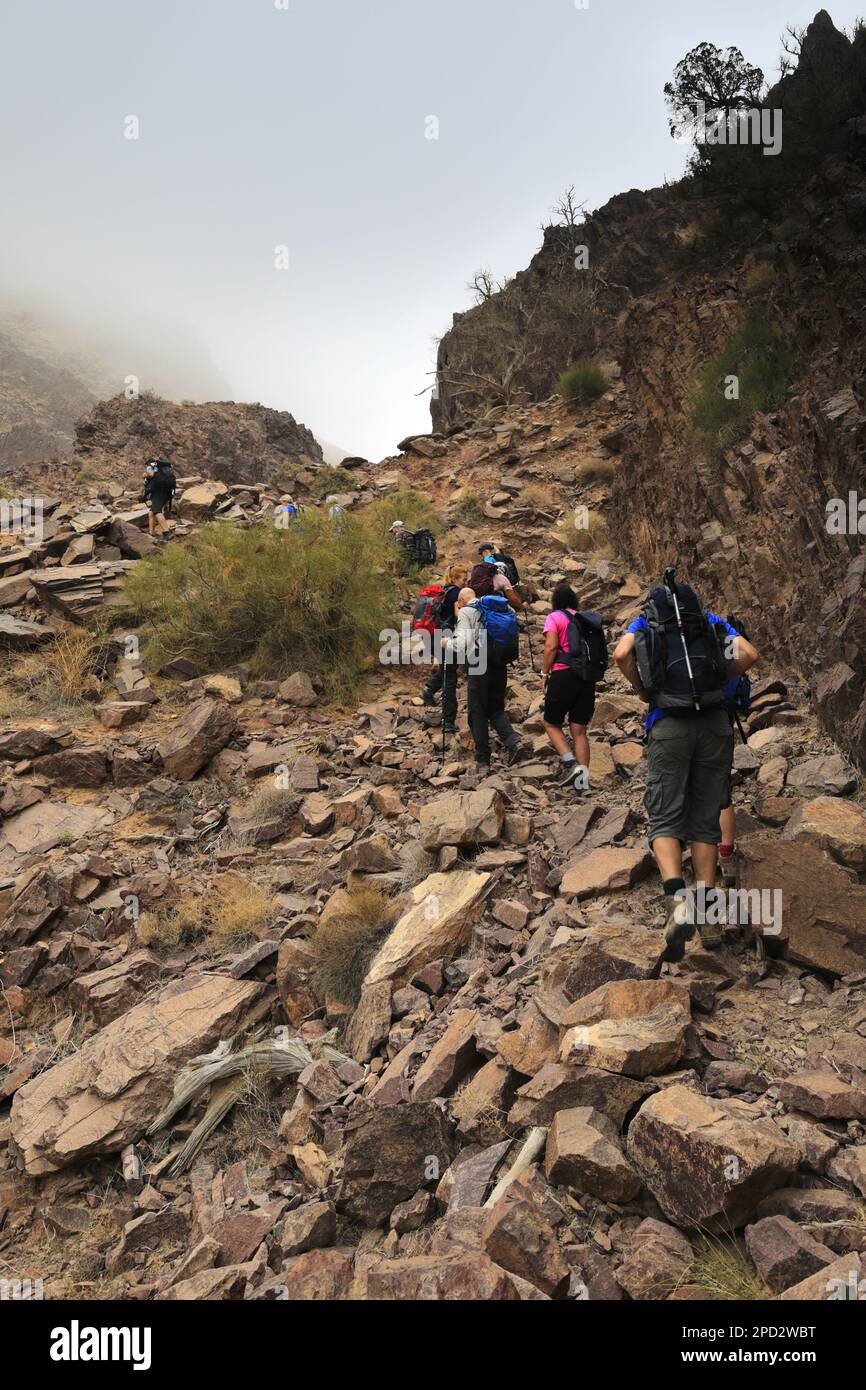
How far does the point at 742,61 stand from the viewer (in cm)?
1831

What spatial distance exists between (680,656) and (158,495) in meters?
12.7

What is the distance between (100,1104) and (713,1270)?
336 centimetres

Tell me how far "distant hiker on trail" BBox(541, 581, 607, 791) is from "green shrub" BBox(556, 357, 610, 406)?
46.7 ft

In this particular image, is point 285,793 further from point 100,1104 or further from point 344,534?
point 344,534

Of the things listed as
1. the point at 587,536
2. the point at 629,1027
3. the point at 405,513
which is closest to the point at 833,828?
the point at 629,1027

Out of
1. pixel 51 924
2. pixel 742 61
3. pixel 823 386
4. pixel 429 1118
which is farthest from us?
pixel 742 61

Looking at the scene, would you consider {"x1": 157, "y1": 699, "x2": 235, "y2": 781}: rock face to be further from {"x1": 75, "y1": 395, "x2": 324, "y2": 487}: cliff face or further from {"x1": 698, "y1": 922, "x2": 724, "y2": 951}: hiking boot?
{"x1": 75, "y1": 395, "x2": 324, "y2": 487}: cliff face

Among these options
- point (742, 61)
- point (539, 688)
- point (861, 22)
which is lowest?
point (539, 688)

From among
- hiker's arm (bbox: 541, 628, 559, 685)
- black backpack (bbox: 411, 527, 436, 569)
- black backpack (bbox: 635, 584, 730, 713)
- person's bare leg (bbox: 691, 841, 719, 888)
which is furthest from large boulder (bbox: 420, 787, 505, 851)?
black backpack (bbox: 411, 527, 436, 569)

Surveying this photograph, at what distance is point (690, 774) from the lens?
4176mm

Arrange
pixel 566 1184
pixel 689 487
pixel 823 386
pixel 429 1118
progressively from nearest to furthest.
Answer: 1. pixel 566 1184
2. pixel 429 1118
3. pixel 823 386
4. pixel 689 487

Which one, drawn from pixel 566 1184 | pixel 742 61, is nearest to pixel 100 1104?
pixel 566 1184

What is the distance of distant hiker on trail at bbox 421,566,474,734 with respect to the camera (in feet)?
25.3

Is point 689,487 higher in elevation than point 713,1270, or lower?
higher
